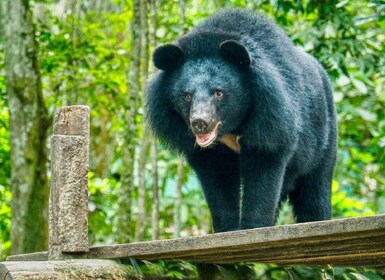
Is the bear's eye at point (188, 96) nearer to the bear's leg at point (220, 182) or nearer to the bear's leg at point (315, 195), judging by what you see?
the bear's leg at point (220, 182)

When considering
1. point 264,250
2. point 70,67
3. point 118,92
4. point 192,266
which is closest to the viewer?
point 264,250

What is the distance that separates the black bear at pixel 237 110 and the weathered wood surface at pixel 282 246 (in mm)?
632

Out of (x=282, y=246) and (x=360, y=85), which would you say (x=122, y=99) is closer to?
(x=360, y=85)

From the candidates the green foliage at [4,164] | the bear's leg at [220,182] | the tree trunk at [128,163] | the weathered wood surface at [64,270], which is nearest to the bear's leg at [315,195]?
the bear's leg at [220,182]

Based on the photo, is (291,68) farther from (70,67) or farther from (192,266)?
(70,67)

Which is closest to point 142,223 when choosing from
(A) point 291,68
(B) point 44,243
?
(B) point 44,243

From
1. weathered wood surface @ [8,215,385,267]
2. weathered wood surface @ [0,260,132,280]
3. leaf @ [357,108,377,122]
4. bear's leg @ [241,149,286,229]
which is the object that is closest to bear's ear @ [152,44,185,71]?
bear's leg @ [241,149,286,229]

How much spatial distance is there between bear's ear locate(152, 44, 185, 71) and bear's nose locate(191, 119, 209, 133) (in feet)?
1.72

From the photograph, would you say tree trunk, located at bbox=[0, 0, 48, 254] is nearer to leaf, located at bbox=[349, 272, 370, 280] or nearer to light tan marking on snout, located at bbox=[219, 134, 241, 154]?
light tan marking on snout, located at bbox=[219, 134, 241, 154]

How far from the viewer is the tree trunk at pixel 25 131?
7.47m

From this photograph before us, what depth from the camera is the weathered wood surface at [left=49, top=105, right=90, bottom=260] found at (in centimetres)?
422

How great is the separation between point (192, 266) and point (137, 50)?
12.2 ft

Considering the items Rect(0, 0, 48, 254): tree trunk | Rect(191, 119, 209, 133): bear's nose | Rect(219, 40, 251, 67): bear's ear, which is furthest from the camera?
Rect(0, 0, 48, 254): tree trunk

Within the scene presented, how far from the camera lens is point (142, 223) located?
26.4 feet
